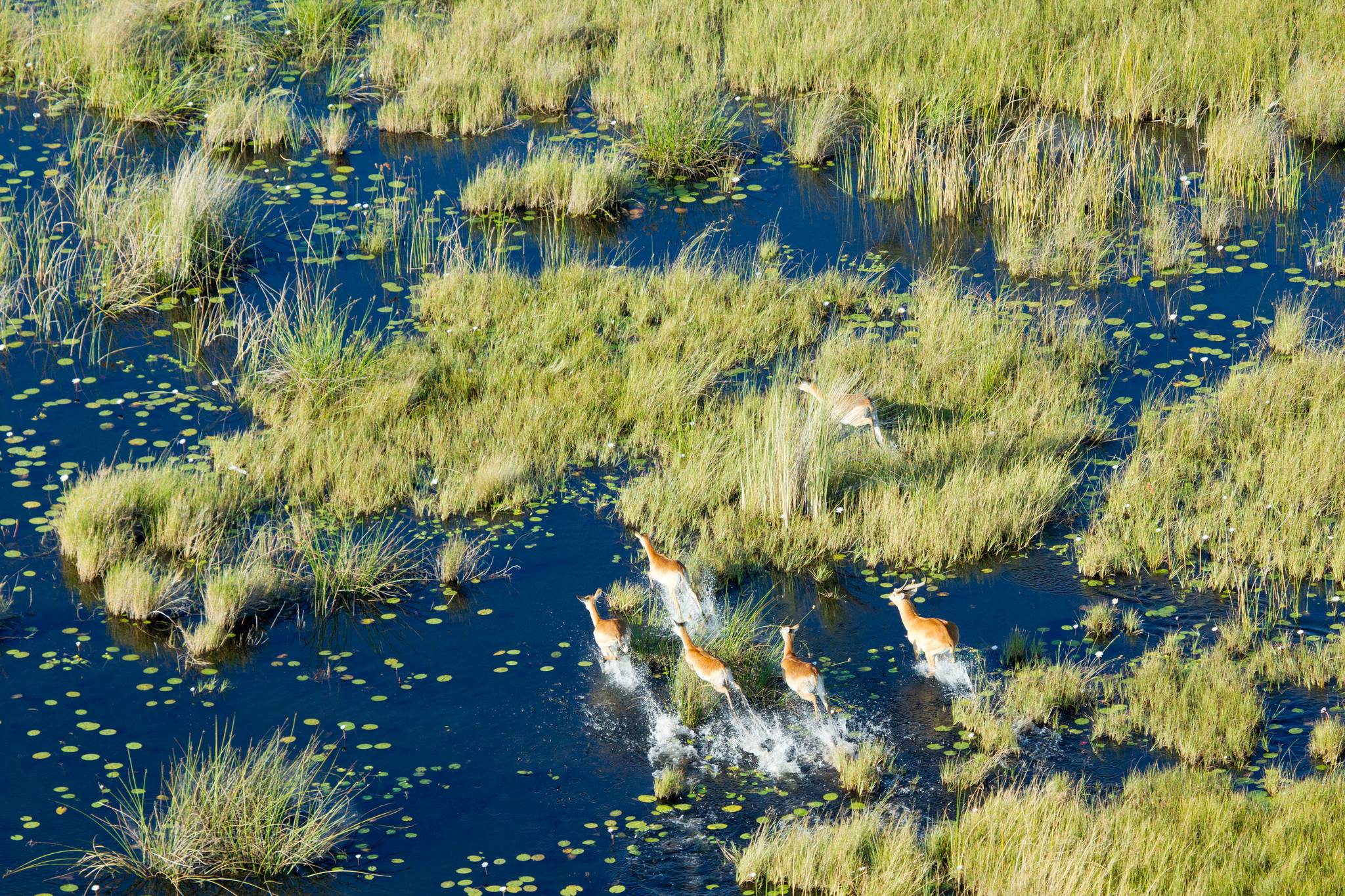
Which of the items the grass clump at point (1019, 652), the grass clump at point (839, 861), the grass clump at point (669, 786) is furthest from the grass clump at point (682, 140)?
the grass clump at point (839, 861)

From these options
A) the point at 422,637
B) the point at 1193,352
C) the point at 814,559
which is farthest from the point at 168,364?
the point at 1193,352

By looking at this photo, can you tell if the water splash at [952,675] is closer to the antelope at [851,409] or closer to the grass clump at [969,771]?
the grass clump at [969,771]

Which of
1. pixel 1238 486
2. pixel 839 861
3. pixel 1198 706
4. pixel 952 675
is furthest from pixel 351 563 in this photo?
pixel 1238 486

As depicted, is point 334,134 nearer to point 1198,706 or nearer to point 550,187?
point 550,187

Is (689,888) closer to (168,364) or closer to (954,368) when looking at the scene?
(954,368)

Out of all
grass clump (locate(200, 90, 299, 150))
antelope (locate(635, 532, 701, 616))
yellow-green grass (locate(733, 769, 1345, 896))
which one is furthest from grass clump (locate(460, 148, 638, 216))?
yellow-green grass (locate(733, 769, 1345, 896))
